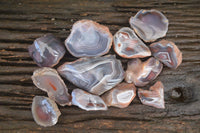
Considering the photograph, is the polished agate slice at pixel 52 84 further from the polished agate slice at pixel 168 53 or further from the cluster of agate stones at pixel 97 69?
the polished agate slice at pixel 168 53

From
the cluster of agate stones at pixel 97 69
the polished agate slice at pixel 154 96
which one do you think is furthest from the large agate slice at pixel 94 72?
the polished agate slice at pixel 154 96

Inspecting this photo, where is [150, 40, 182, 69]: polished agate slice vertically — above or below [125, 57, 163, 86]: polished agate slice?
above

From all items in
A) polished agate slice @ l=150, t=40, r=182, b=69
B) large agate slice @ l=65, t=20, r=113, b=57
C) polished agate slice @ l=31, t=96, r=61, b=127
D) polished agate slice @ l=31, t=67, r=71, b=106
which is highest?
large agate slice @ l=65, t=20, r=113, b=57

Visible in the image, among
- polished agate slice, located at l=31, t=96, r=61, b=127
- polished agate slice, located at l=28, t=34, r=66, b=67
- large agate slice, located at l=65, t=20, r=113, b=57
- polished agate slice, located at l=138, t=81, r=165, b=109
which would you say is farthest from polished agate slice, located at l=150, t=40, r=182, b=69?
polished agate slice, located at l=31, t=96, r=61, b=127

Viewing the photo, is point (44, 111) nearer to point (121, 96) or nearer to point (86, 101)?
point (86, 101)

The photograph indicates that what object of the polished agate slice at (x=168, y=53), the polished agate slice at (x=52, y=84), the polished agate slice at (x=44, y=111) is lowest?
the polished agate slice at (x=44, y=111)

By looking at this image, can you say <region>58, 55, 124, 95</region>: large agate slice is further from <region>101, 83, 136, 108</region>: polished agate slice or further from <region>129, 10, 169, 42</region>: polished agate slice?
<region>129, 10, 169, 42</region>: polished agate slice

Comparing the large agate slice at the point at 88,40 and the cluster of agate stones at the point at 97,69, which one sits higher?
the large agate slice at the point at 88,40
